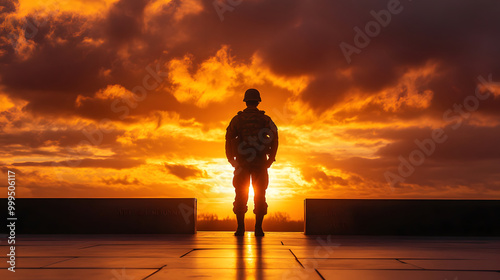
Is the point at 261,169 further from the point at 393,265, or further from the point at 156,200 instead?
the point at 393,265

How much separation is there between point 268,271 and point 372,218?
7660 millimetres

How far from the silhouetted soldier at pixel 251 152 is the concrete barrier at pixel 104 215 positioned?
1686 millimetres

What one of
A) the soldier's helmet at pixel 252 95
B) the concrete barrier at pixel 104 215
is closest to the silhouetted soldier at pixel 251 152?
the soldier's helmet at pixel 252 95

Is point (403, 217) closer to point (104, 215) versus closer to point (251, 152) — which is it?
point (251, 152)

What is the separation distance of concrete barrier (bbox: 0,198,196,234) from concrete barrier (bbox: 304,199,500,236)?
8.85ft

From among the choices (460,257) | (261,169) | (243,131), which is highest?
(243,131)

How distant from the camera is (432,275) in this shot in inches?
151

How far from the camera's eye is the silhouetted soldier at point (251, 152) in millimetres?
9789

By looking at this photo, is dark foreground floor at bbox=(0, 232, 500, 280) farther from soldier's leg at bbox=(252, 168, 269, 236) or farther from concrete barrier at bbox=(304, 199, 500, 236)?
concrete barrier at bbox=(304, 199, 500, 236)

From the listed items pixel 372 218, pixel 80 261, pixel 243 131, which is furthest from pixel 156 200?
pixel 80 261

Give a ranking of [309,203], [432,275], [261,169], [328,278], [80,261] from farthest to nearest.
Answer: [309,203], [261,169], [80,261], [432,275], [328,278]

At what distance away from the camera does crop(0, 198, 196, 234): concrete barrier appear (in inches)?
438

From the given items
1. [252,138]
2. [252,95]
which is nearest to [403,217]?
[252,138]

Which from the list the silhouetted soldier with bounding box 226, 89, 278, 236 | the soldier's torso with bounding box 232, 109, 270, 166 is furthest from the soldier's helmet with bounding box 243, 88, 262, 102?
the soldier's torso with bounding box 232, 109, 270, 166
